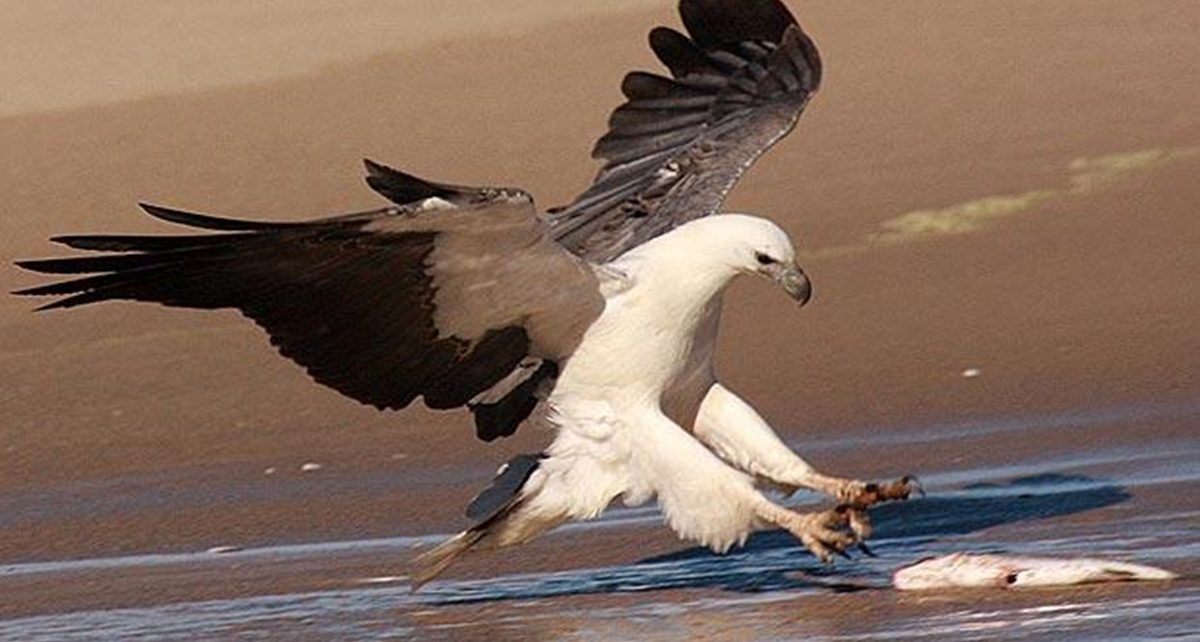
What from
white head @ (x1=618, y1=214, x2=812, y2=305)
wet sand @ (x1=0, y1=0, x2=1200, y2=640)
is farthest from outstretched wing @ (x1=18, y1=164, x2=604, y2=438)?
wet sand @ (x1=0, y1=0, x2=1200, y2=640)

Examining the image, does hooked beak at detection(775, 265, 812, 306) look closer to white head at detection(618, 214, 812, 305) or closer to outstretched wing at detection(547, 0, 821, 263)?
white head at detection(618, 214, 812, 305)

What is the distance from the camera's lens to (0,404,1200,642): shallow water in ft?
26.0

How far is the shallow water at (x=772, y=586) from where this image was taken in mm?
7918

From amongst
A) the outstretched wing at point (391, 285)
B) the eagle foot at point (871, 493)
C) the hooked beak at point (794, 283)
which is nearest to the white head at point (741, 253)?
the hooked beak at point (794, 283)

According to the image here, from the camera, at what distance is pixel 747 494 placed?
857 cm

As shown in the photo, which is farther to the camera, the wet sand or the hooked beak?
the wet sand

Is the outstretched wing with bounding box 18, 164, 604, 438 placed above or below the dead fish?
above

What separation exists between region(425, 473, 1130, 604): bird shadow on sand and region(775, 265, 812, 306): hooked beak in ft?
2.50

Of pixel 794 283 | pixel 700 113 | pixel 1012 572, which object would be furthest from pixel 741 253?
pixel 700 113

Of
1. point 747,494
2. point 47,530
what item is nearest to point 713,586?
point 747,494

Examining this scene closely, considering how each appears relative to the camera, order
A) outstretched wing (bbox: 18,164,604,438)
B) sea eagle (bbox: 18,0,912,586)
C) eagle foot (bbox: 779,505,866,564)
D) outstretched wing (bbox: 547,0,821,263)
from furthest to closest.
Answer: outstretched wing (bbox: 547,0,821,263) → eagle foot (bbox: 779,505,866,564) → sea eagle (bbox: 18,0,912,586) → outstretched wing (bbox: 18,164,604,438)

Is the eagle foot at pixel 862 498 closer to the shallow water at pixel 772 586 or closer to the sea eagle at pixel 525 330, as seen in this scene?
the sea eagle at pixel 525 330

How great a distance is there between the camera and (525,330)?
29.3 ft

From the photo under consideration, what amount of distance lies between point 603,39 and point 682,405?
9.36 metres
